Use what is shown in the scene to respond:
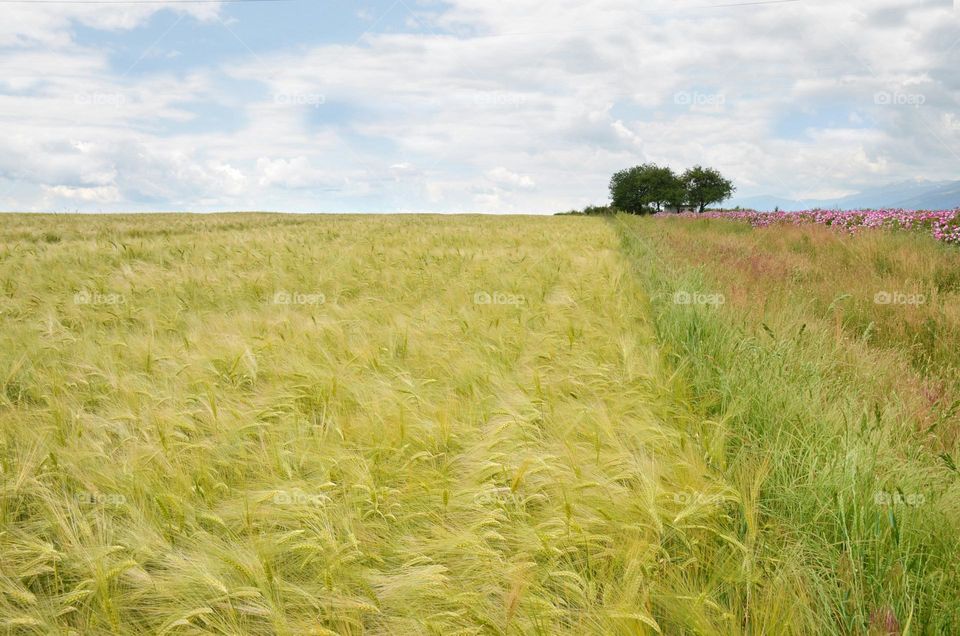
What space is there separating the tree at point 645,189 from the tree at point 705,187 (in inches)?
68.0

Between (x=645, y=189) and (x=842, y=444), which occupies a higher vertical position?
(x=645, y=189)

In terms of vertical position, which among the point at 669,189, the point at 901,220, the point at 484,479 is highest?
the point at 669,189

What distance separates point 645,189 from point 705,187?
23.3 ft

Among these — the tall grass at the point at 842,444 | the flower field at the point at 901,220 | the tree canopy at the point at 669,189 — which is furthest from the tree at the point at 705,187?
the tall grass at the point at 842,444

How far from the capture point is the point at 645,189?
60.7 meters

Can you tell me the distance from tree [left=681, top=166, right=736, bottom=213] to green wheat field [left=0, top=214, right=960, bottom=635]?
62.7 metres

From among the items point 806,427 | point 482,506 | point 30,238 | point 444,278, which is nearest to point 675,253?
point 444,278

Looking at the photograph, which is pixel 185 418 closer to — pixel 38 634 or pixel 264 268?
pixel 38 634

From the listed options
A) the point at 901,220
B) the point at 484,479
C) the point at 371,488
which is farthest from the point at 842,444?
the point at 901,220

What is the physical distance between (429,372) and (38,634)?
1.87 meters

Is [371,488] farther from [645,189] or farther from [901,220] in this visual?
[645,189]

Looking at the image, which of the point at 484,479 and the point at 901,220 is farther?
the point at 901,220

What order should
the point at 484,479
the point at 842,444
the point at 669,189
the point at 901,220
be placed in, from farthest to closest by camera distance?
the point at 669,189, the point at 901,220, the point at 484,479, the point at 842,444

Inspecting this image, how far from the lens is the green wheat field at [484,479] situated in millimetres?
1201
